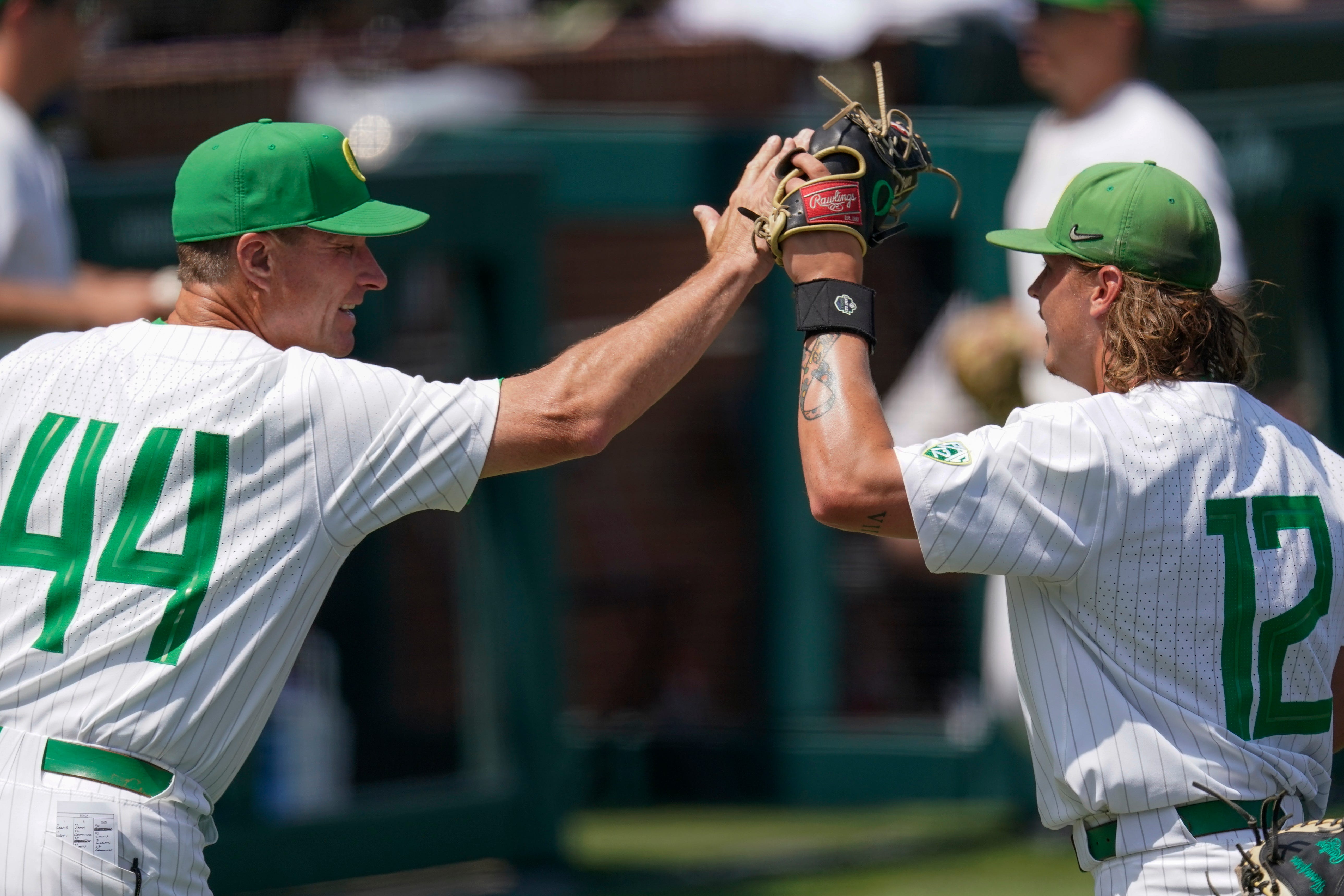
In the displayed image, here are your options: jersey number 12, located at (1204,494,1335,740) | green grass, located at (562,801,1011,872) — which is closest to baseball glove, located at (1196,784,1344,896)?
jersey number 12, located at (1204,494,1335,740)

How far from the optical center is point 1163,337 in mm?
2562

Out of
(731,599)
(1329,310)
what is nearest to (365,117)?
(731,599)

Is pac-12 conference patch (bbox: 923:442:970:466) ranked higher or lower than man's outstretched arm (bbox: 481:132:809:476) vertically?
lower

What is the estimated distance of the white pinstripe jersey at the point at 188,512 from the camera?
2.46 m

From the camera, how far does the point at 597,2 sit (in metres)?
8.05

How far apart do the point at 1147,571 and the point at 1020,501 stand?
8.8 inches

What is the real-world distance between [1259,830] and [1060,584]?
1.52 ft

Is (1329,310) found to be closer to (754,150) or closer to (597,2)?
(754,150)

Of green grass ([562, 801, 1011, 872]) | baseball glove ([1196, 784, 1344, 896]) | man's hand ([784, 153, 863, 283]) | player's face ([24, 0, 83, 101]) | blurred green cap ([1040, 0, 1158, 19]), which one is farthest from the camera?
green grass ([562, 801, 1011, 872])

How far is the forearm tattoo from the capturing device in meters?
2.55

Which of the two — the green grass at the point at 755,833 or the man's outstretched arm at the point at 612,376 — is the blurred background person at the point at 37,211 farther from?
the green grass at the point at 755,833

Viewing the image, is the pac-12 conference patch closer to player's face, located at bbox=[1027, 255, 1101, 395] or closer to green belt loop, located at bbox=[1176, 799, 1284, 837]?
player's face, located at bbox=[1027, 255, 1101, 395]

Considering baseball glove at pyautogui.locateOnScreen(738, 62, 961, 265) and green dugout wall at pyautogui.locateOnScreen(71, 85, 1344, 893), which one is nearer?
baseball glove at pyautogui.locateOnScreen(738, 62, 961, 265)

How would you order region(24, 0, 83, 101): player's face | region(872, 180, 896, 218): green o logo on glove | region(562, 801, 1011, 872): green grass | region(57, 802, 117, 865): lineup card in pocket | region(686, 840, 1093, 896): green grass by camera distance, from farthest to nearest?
region(562, 801, 1011, 872): green grass < region(686, 840, 1093, 896): green grass < region(24, 0, 83, 101): player's face < region(872, 180, 896, 218): green o logo on glove < region(57, 802, 117, 865): lineup card in pocket
